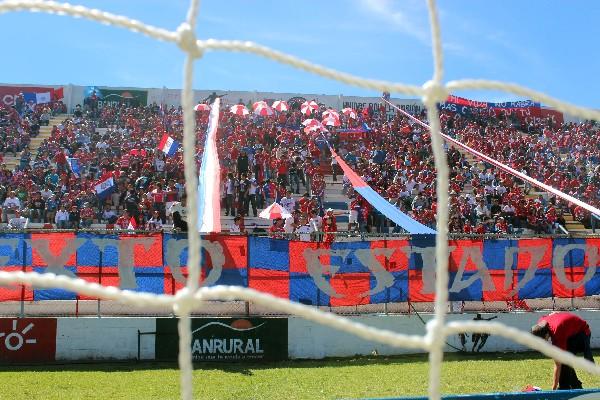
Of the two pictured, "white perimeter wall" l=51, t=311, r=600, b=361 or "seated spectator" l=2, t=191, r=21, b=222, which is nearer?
"white perimeter wall" l=51, t=311, r=600, b=361

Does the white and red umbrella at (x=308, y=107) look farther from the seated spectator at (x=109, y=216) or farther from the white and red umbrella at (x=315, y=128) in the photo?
the seated spectator at (x=109, y=216)

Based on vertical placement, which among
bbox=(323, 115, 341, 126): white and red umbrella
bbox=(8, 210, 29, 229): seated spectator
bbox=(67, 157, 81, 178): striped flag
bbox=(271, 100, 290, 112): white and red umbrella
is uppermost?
bbox=(271, 100, 290, 112): white and red umbrella

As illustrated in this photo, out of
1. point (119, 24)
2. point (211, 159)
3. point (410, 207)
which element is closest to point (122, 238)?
point (211, 159)

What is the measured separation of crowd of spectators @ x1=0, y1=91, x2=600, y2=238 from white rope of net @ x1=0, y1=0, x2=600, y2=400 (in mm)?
8626

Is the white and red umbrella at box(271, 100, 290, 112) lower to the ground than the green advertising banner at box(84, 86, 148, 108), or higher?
lower

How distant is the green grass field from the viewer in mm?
8562

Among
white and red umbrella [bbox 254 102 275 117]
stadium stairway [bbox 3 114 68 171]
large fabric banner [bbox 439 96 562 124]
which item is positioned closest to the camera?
stadium stairway [bbox 3 114 68 171]

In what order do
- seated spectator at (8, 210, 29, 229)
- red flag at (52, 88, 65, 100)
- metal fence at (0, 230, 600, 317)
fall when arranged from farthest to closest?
red flag at (52, 88, 65, 100), seated spectator at (8, 210, 29, 229), metal fence at (0, 230, 600, 317)

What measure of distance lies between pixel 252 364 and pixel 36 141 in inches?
844

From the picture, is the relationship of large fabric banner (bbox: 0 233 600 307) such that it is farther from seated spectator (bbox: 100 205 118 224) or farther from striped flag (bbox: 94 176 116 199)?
striped flag (bbox: 94 176 116 199)

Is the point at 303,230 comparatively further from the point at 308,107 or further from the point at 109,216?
the point at 308,107

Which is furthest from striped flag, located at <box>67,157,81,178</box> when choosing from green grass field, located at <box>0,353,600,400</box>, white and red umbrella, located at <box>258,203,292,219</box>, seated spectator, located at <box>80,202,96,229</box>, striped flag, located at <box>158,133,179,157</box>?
green grass field, located at <box>0,353,600,400</box>

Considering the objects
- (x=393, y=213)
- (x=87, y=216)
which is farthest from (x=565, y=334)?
(x=87, y=216)

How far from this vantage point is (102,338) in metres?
10.8
